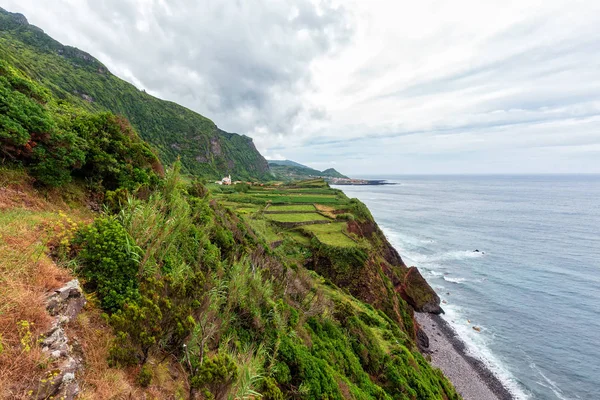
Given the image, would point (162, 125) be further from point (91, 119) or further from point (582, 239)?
point (582, 239)

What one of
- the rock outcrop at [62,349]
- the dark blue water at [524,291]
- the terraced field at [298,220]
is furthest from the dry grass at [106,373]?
the dark blue water at [524,291]

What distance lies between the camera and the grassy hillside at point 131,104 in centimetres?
8950

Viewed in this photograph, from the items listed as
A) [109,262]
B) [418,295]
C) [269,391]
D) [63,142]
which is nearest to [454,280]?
[418,295]

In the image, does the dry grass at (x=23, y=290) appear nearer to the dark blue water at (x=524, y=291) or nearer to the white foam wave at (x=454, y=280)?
the dark blue water at (x=524, y=291)

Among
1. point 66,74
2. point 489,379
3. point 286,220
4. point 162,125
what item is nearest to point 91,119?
point 286,220

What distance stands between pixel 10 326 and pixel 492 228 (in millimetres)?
74979

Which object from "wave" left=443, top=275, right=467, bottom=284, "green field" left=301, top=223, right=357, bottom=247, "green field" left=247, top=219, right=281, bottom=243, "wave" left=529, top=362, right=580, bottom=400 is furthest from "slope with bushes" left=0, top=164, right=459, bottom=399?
"wave" left=443, top=275, right=467, bottom=284

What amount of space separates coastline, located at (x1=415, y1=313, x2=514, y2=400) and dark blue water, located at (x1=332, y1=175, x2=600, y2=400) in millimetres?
1122

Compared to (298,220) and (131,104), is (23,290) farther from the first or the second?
(131,104)

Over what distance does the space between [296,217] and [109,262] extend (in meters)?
29.5

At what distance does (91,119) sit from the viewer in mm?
7930

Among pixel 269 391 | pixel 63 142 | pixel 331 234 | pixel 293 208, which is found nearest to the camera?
pixel 269 391

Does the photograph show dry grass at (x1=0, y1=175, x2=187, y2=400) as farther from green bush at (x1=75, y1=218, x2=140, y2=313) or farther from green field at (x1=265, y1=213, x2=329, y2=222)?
green field at (x1=265, y1=213, x2=329, y2=222)

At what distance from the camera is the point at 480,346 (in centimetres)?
2406
